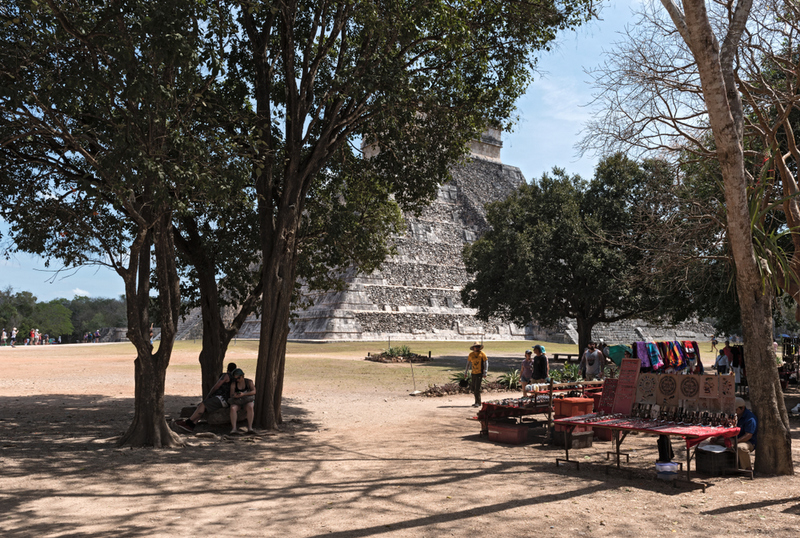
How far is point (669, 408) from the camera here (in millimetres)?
7836

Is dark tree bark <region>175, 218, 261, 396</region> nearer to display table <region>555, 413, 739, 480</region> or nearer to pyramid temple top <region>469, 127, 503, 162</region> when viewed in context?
display table <region>555, 413, 739, 480</region>

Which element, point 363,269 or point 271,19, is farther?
point 363,269

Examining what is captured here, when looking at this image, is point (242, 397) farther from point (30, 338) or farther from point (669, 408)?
point (30, 338)

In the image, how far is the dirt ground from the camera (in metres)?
5.13

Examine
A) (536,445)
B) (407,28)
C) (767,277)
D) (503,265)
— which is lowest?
(536,445)

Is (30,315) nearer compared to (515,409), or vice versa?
(515,409)

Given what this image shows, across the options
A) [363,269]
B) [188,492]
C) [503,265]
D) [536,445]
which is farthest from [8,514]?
[503,265]

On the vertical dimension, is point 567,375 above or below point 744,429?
below

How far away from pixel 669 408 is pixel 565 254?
22.3 m

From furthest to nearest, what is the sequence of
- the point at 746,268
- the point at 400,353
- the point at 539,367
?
the point at 400,353 → the point at 539,367 → the point at 746,268

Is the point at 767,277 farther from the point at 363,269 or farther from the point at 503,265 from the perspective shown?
the point at 503,265

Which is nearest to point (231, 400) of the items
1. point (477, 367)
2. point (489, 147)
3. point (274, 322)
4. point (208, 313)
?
point (274, 322)

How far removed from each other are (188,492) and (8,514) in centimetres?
158

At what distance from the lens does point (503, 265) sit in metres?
31.5
